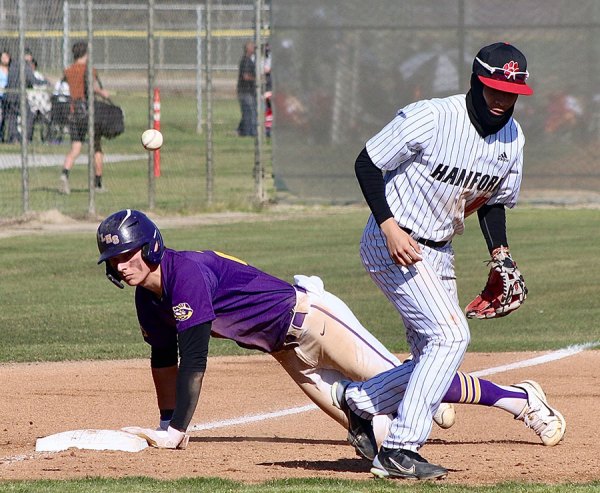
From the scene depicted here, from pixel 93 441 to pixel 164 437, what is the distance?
36 centimetres

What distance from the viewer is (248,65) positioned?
20.0 meters

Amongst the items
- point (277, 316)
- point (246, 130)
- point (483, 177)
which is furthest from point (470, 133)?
point (246, 130)

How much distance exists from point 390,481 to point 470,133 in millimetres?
1531

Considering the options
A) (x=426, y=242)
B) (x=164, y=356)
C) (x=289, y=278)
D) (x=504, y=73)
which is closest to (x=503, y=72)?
(x=504, y=73)

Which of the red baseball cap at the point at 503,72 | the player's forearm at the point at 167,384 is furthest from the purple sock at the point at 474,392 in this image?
the red baseball cap at the point at 503,72

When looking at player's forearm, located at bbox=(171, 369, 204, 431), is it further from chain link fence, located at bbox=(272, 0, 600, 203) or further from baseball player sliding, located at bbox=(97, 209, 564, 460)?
chain link fence, located at bbox=(272, 0, 600, 203)

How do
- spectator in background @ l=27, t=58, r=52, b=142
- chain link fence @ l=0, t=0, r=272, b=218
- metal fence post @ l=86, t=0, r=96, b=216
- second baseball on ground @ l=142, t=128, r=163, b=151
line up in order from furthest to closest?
spectator in background @ l=27, t=58, r=52, b=142, chain link fence @ l=0, t=0, r=272, b=218, metal fence post @ l=86, t=0, r=96, b=216, second baseball on ground @ l=142, t=128, r=163, b=151

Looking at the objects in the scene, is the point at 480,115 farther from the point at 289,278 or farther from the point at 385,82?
the point at 385,82

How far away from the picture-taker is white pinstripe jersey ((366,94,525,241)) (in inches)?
Result: 203

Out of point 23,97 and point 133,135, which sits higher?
point 23,97

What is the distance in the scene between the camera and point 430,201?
524cm

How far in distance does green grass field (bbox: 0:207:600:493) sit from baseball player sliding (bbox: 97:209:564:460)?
57 centimetres

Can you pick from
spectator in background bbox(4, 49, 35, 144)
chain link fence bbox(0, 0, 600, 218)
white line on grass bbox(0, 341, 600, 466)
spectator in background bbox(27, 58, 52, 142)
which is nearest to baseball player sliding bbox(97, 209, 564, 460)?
white line on grass bbox(0, 341, 600, 466)

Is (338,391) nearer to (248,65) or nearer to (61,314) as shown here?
(61,314)
